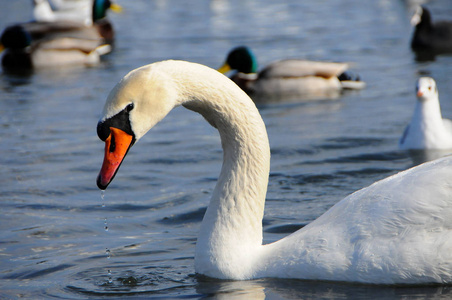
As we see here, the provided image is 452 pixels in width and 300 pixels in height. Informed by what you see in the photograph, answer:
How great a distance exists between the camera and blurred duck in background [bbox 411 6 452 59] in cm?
1717

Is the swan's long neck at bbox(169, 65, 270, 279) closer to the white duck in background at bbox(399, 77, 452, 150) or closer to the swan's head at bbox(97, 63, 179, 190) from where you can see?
the swan's head at bbox(97, 63, 179, 190)

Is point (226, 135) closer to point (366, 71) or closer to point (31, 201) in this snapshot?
point (31, 201)

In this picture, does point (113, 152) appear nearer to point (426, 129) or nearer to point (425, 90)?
point (426, 129)

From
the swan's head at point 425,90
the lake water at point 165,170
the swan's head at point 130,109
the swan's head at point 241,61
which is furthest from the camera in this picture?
the swan's head at point 241,61

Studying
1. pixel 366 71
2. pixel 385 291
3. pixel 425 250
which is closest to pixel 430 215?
pixel 425 250

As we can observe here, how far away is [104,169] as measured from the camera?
4773 mm

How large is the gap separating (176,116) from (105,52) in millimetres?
7068

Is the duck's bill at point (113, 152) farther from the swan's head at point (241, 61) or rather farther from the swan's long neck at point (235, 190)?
the swan's head at point (241, 61)

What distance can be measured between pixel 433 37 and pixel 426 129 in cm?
855

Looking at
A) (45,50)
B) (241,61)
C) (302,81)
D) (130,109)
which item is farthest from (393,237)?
(45,50)

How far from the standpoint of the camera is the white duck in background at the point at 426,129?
30.6ft

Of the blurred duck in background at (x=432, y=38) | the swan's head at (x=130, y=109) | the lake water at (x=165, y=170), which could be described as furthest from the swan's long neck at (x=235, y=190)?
the blurred duck in background at (x=432, y=38)

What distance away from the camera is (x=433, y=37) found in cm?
1738

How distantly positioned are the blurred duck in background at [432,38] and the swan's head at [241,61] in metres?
4.36
